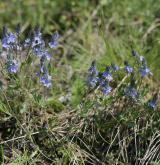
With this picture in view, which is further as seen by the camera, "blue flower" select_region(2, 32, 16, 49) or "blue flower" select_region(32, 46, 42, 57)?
"blue flower" select_region(32, 46, 42, 57)

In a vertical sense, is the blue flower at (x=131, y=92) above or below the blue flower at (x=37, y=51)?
below

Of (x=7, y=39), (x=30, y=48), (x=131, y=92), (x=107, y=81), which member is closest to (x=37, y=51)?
(x=30, y=48)

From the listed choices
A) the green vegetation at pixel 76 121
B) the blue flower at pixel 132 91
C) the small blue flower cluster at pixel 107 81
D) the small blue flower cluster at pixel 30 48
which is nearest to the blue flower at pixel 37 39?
the small blue flower cluster at pixel 30 48

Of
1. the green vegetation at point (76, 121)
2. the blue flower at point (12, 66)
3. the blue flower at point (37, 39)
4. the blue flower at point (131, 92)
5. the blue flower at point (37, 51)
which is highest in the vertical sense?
the blue flower at point (37, 39)

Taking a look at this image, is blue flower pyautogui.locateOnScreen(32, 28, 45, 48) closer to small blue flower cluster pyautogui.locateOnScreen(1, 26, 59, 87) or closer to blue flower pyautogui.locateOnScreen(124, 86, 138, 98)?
small blue flower cluster pyautogui.locateOnScreen(1, 26, 59, 87)

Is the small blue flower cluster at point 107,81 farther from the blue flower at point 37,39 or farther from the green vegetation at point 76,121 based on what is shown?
the blue flower at point 37,39

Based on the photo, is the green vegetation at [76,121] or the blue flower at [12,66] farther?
the green vegetation at [76,121]

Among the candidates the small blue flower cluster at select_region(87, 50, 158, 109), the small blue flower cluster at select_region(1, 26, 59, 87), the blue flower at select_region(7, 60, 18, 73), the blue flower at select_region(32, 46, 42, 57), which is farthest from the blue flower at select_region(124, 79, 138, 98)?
the blue flower at select_region(7, 60, 18, 73)

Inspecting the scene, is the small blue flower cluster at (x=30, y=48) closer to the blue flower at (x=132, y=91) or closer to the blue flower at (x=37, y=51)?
the blue flower at (x=37, y=51)

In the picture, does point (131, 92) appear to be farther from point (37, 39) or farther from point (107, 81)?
point (37, 39)

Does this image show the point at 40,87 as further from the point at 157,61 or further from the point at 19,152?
the point at 157,61

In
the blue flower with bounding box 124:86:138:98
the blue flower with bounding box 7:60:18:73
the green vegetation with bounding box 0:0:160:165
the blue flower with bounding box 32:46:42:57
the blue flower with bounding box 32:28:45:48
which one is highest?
the blue flower with bounding box 32:28:45:48
